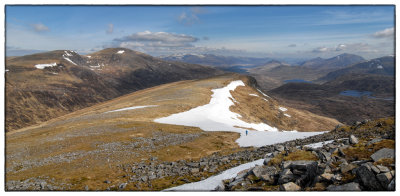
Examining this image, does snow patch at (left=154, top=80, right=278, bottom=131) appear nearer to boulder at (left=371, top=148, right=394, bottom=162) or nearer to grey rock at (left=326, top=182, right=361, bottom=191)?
boulder at (left=371, top=148, right=394, bottom=162)

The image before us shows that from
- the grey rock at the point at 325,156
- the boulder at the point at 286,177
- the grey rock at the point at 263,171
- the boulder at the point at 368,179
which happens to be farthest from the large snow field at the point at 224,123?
the boulder at the point at 368,179

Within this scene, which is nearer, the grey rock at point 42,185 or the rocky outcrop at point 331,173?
the rocky outcrop at point 331,173

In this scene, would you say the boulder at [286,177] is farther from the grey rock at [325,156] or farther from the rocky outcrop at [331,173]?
the grey rock at [325,156]

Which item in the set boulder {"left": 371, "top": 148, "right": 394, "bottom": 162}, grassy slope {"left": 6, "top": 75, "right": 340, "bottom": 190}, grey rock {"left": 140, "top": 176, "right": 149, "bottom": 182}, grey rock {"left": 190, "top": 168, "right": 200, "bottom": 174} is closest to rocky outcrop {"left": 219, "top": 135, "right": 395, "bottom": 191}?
boulder {"left": 371, "top": 148, "right": 394, "bottom": 162}

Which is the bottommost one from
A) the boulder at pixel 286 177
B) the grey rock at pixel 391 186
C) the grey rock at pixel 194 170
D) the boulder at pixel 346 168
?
the grey rock at pixel 194 170
